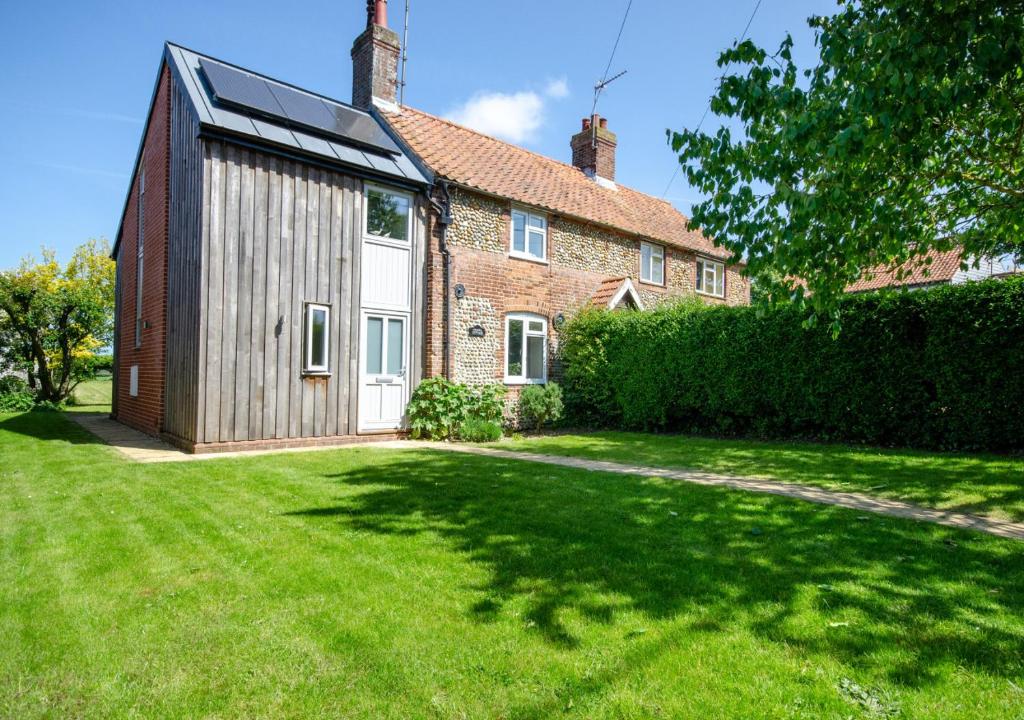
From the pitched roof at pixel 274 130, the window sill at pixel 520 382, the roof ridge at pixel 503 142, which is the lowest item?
the window sill at pixel 520 382

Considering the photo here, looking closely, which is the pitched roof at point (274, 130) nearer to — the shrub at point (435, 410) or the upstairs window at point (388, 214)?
the upstairs window at point (388, 214)

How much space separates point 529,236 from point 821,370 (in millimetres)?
8124

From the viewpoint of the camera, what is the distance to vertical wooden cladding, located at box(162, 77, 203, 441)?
10.5 meters

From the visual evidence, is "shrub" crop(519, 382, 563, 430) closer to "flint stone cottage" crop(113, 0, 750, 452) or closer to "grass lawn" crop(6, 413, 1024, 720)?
"flint stone cottage" crop(113, 0, 750, 452)

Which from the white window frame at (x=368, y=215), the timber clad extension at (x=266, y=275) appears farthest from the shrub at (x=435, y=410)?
the white window frame at (x=368, y=215)

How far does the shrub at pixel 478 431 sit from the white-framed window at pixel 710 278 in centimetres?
1242

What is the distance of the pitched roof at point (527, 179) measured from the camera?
1475 centimetres

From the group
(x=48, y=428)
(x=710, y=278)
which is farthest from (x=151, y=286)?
(x=710, y=278)

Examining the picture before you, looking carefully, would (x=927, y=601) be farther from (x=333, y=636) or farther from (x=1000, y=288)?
(x=1000, y=288)

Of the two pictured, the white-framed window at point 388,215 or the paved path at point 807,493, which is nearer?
the paved path at point 807,493

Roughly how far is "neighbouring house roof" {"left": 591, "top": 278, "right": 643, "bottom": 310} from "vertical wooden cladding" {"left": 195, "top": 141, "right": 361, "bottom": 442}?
779cm

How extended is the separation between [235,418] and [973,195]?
12465 millimetres

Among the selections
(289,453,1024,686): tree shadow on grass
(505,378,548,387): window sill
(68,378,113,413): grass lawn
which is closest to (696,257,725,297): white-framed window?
(505,378,548,387): window sill

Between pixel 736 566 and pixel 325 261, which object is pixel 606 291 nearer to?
pixel 325 261
